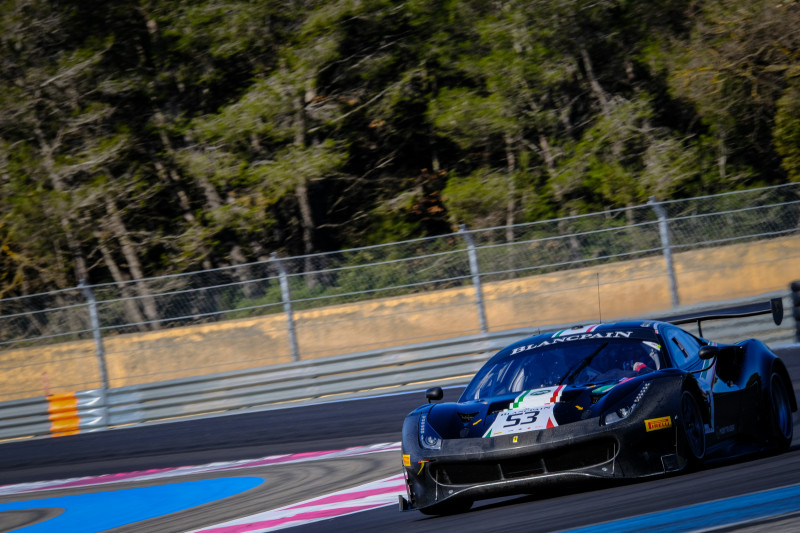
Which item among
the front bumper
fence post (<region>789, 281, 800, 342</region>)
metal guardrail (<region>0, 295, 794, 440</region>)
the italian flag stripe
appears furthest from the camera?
metal guardrail (<region>0, 295, 794, 440</region>)

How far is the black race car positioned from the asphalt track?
0.16 metres

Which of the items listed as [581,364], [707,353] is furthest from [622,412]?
[707,353]

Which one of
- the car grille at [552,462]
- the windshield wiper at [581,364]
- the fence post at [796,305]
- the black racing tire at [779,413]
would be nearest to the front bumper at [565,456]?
the car grille at [552,462]

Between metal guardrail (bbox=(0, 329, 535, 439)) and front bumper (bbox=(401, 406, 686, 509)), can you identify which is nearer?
front bumper (bbox=(401, 406, 686, 509))

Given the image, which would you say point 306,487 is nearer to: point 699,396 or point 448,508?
point 448,508

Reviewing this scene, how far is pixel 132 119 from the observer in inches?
1000

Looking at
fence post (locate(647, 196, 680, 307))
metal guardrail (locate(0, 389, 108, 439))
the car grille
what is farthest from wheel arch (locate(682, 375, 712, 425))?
metal guardrail (locate(0, 389, 108, 439))

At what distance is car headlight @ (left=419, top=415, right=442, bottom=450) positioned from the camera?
19.0ft

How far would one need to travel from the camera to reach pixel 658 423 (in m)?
5.46

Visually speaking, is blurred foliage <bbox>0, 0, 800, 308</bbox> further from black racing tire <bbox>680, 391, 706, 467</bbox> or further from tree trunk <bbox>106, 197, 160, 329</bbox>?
black racing tire <bbox>680, 391, 706, 467</bbox>

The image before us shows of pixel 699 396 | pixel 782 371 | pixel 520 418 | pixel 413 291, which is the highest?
pixel 520 418

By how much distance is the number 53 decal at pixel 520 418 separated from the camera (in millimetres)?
5566

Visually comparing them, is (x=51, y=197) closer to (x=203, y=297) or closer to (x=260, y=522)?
(x=203, y=297)

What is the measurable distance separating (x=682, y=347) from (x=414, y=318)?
9.67 metres
